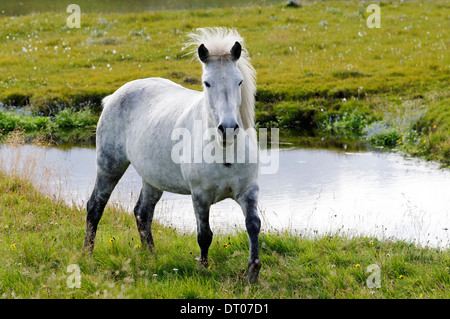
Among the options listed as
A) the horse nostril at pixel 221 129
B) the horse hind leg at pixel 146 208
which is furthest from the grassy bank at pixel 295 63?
the horse nostril at pixel 221 129

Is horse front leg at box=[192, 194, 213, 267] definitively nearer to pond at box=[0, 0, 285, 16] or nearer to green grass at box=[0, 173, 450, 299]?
green grass at box=[0, 173, 450, 299]

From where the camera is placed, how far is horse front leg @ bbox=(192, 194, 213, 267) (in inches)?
226

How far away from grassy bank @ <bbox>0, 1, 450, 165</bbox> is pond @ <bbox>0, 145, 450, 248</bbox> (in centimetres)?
198

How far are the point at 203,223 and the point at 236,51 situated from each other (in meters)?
1.92

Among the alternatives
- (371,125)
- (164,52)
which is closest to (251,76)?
(371,125)

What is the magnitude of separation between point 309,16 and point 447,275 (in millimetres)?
25991

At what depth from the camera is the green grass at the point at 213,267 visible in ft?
17.7

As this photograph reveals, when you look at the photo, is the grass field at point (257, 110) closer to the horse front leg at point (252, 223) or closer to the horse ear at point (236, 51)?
the horse front leg at point (252, 223)

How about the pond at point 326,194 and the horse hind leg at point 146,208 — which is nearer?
the horse hind leg at point 146,208

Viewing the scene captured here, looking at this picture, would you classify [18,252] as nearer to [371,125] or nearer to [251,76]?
[251,76]

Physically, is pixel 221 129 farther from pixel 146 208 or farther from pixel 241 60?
pixel 146 208

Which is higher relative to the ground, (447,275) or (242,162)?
(242,162)

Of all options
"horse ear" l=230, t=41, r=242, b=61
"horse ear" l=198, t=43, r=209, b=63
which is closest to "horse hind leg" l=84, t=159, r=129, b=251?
"horse ear" l=198, t=43, r=209, b=63

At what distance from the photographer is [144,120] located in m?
6.86
